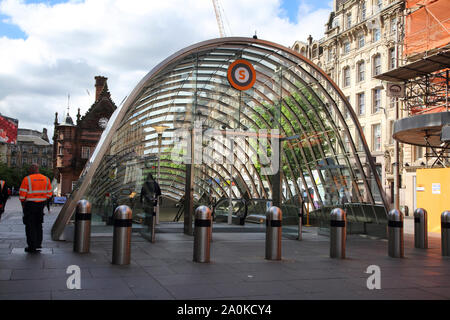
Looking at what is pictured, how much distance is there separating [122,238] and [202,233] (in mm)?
1374

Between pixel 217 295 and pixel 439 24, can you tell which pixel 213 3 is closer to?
pixel 439 24

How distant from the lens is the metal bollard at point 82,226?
876 cm

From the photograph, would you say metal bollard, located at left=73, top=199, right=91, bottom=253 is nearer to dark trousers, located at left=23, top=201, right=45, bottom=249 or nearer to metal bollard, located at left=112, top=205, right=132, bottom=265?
dark trousers, located at left=23, top=201, right=45, bottom=249

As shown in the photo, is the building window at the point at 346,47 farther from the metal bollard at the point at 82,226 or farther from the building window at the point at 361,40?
the metal bollard at the point at 82,226

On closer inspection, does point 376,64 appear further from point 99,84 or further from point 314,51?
point 99,84

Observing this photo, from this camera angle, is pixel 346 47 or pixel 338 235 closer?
pixel 338 235

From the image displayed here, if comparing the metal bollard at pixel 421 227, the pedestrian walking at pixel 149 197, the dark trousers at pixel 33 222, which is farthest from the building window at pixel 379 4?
the dark trousers at pixel 33 222

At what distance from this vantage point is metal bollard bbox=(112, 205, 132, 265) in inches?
297

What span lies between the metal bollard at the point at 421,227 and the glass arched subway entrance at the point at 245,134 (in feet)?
9.56

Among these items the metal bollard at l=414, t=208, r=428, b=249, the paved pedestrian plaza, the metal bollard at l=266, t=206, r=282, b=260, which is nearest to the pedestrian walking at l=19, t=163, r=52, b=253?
the paved pedestrian plaza

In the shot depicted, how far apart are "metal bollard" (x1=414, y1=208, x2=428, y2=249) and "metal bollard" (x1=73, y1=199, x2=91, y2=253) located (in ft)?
25.1

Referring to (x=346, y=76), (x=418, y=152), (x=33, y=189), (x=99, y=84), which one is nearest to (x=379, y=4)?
(x=346, y=76)

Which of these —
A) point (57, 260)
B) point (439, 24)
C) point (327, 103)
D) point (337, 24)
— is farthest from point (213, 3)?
point (57, 260)

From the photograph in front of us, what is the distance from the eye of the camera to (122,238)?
763 cm
